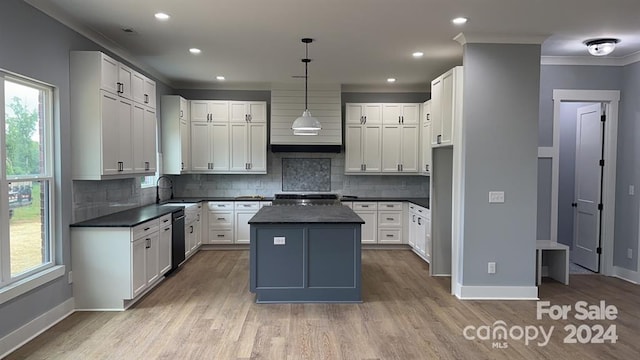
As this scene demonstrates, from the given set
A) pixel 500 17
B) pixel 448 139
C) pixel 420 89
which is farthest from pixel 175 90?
pixel 500 17

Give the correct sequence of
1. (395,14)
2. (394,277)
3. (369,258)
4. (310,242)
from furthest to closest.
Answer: (369,258), (394,277), (310,242), (395,14)

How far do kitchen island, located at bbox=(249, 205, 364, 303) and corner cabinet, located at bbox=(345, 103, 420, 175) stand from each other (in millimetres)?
3001

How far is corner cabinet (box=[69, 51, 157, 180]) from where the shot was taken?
3.97 m

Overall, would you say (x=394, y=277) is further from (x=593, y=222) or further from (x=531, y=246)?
(x=593, y=222)

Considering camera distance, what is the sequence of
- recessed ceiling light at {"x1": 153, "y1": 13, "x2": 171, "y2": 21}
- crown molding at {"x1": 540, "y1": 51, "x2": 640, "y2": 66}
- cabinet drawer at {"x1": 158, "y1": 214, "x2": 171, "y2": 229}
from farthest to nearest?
crown molding at {"x1": 540, "y1": 51, "x2": 640, "y2": 66}
cabinet drawer at {"x1": 158, "y1": 214, "x2": 171, "y2": 229}
recessed ceiling light at {"x1": 153, "y1": 13, "x2": 171, "y2": 21}

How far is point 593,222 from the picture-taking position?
5652 millimetres

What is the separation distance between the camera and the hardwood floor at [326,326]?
314 cm

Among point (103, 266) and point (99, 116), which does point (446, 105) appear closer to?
point (99, 116)

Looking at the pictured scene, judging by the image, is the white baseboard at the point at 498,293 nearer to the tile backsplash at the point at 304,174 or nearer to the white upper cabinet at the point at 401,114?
the white upper cabinet at the point at 401,114

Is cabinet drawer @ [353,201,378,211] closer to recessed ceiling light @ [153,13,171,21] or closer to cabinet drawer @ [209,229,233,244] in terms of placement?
cabinet drawer @ [209,229,233,244]

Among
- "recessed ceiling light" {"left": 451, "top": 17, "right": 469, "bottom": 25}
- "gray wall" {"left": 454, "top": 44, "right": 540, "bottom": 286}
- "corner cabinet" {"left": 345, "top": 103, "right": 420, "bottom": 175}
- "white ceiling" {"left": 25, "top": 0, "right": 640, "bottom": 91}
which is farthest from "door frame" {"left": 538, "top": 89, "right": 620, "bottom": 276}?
"corner cabinet" {"left": 345, "top": 103, "right": 420, "bottom": 175}

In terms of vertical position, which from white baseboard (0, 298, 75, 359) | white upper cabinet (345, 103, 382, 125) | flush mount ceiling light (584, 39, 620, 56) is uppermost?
flush mount ceiling light (584, 39, 620, 56)

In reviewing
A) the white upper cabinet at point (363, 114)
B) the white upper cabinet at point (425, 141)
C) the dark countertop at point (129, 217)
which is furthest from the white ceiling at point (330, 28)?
the dark countertop at point (129, 217)

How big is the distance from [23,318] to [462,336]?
11.6ft
